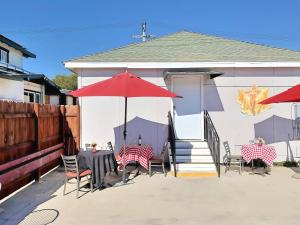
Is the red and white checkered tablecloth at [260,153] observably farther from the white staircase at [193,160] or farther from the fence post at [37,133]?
the fence post at [37,133]

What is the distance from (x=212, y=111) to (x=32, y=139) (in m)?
5.76

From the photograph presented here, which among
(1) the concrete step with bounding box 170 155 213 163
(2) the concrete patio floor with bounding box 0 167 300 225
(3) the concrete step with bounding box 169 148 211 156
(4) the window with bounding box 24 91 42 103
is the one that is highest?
(4) the window with bounding box 24 91 42 103

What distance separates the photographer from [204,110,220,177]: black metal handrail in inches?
337

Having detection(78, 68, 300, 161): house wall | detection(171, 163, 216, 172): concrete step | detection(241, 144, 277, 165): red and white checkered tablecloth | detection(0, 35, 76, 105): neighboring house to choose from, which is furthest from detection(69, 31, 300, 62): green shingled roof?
detection(0, 35, 76, 105): neighboring house

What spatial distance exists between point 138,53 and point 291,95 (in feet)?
17.5

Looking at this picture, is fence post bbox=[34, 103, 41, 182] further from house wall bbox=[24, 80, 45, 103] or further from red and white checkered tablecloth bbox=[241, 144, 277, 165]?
house wall bbox=[24, 80, 45, 103]

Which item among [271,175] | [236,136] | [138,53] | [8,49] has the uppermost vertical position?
[8,49]

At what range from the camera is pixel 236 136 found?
34.1ft

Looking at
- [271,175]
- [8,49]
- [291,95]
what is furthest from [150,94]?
[8,49]

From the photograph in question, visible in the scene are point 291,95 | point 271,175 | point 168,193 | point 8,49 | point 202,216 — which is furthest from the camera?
point 8,49

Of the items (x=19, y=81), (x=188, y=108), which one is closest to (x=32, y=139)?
(x=188, y=108)

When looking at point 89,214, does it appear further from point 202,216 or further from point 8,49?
point 8,49

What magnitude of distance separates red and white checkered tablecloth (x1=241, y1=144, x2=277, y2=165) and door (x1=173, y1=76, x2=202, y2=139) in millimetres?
1919

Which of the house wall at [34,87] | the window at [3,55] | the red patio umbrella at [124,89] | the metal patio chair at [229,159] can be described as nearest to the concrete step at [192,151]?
the metal patio chair at [229,159]
